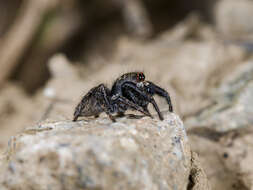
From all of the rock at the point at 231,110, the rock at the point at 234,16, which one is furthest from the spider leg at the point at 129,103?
the rock at the point at 234,16

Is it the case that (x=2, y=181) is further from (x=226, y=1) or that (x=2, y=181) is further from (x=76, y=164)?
(x=226, y=1)

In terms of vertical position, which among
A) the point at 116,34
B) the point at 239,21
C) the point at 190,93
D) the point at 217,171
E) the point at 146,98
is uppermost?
the point at 116,34

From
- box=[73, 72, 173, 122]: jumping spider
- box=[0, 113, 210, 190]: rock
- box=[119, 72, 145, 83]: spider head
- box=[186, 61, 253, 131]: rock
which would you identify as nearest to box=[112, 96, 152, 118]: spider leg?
box=[73, 72, 173, 122]: jumping spider

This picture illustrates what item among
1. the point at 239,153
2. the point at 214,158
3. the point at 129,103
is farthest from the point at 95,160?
the point at 239,153

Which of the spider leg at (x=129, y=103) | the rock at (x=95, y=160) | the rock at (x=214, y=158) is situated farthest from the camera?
the rock at (x=214, y=158)

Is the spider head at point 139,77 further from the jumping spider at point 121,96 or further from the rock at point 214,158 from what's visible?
the rock at point 214,158

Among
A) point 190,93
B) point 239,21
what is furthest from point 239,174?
point 239,21
